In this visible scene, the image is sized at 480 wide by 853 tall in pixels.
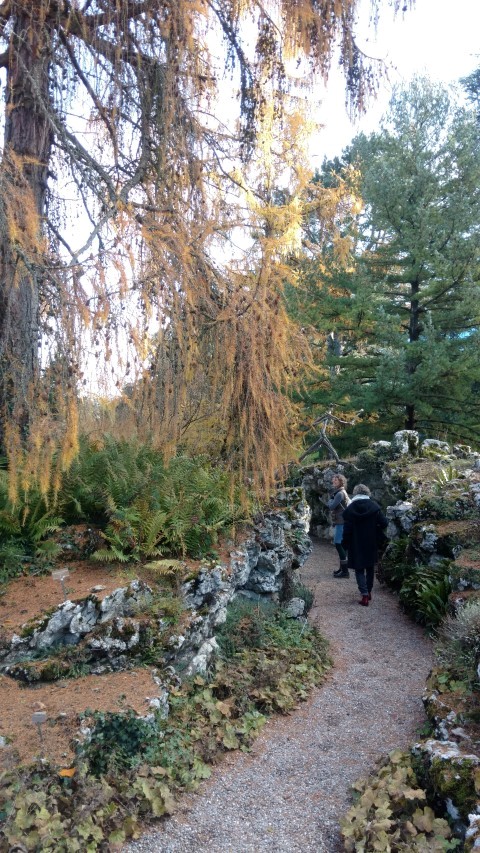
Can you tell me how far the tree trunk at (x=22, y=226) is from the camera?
15.1ft

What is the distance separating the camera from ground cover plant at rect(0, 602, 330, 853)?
387cm

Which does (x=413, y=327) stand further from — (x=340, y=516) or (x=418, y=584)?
(x=418, y=584)

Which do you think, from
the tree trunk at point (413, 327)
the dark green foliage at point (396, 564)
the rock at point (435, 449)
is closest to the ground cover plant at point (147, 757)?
the dark green foliage at point (396, 564)

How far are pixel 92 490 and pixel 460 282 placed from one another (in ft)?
35.0

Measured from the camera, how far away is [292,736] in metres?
5.70

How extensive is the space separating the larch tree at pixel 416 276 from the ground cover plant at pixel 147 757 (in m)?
8.19

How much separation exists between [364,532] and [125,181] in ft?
18.3

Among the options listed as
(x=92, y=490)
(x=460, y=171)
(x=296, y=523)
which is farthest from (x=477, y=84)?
(x=92, y=490)

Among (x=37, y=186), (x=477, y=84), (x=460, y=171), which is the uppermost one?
(x=477, y=84)

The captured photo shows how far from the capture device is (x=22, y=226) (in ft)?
15.5

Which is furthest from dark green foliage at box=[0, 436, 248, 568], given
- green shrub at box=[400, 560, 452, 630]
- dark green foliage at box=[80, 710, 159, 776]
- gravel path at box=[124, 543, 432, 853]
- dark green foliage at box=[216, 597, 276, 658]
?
green shrub at box=[400, 560, 452, 630]

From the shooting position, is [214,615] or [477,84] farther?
[477,84]

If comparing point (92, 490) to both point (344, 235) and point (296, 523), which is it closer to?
point (296, 523)

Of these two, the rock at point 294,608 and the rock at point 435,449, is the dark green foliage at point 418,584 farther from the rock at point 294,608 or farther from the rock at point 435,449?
the rock at point 435,449
